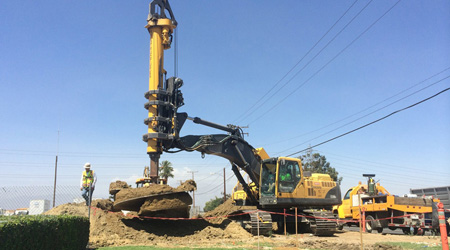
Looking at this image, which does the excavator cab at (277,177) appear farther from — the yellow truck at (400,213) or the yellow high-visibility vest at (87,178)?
the yellow high-visibility vest at (87,178)

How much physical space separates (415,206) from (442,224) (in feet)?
38.3

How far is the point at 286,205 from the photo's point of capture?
53.2ft

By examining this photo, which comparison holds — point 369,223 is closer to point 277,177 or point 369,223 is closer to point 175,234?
point 277,177

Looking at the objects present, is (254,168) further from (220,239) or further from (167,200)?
(167,200)

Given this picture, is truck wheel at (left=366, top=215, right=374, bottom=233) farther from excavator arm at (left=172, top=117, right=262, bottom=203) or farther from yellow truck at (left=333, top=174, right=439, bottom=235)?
excavator arm at (left=172, top=117, right=262, bottom=203)

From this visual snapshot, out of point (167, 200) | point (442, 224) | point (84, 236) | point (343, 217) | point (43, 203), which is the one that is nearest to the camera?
point (442, 224)

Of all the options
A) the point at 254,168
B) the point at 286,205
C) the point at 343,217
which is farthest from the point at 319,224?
the point at 343,217

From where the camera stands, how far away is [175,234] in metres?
13.7

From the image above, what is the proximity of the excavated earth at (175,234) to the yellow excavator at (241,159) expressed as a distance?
3.74 feet

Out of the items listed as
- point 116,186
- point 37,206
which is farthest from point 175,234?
point 37,206

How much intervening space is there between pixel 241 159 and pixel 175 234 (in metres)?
4.28

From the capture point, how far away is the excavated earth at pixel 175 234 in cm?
1214

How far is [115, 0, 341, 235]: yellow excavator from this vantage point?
13367 millimetres

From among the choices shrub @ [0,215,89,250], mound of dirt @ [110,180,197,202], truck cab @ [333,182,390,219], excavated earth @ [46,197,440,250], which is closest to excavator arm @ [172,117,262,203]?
mound of dirt @ [110,180,197,202]
